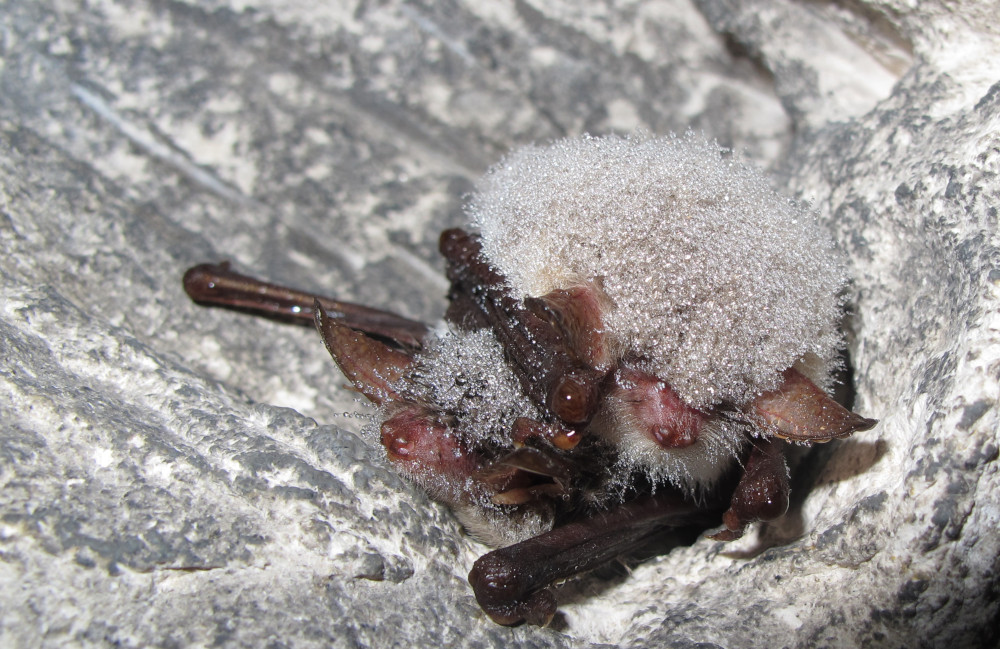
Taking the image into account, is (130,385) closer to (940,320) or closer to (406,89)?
(406,89)

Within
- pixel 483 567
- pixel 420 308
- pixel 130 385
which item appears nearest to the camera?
pixel 483 567

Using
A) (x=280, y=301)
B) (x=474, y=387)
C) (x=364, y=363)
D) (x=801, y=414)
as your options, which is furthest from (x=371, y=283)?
(x=801, y=414)

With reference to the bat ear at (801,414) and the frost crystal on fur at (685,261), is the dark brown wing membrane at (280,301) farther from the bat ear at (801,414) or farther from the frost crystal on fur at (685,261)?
the bat ear at (801,414)

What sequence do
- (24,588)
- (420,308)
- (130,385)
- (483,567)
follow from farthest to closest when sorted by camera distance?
(420,308)
(130,385)
(483,567)
(24,588)

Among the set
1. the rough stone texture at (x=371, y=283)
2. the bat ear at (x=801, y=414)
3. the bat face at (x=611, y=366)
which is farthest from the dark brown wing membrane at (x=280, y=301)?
the bat ear at (x=801, y=414)

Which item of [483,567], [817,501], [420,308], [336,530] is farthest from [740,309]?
[420,308]

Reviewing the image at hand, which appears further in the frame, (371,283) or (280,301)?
(371,283)

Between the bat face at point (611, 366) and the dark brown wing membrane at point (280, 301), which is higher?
the bat face at point (611, 366)

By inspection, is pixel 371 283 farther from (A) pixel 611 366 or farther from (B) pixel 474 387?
(A) pixel 611 366
